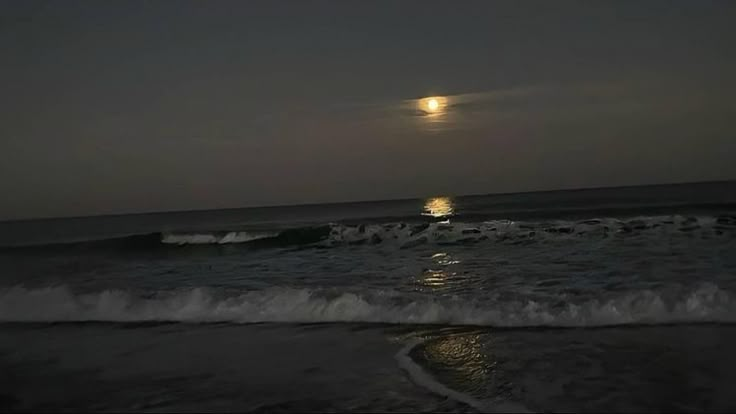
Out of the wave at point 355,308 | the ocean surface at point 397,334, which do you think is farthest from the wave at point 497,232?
the wave at point 355,308

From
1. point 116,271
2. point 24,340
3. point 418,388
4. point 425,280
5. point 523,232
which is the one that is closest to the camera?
point 418,388

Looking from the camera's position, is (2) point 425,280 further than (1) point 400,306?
Yes

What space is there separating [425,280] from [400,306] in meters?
2.42

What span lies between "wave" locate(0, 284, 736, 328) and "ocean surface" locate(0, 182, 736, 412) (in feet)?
0.11

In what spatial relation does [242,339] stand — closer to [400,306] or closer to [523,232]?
[400,306]

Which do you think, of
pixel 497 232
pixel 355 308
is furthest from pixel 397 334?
pixel 497 232

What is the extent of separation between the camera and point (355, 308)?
8.34m

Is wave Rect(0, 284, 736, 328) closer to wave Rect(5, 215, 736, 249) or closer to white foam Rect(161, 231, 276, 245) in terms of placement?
wave Rect(5, 215, 736, 249)

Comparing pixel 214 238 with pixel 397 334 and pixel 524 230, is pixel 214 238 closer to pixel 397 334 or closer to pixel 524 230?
pixel 524 230

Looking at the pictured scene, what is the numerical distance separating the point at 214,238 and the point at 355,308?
1849cm

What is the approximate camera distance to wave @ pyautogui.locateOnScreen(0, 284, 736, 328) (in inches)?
284

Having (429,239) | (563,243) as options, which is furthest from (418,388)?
(429,239)

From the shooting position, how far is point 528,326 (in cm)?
713

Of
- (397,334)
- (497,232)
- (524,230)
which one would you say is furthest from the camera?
→ (497,232)
